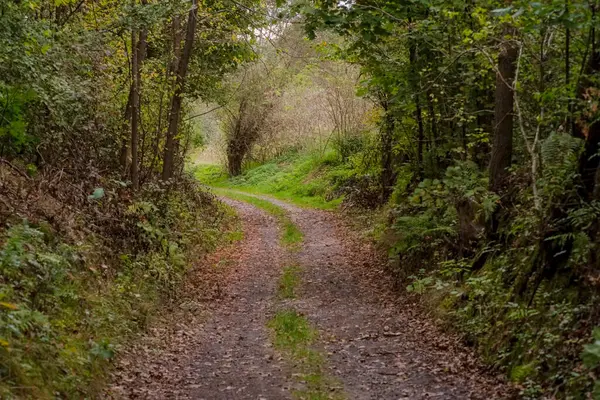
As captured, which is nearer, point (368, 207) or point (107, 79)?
point (107, 79)

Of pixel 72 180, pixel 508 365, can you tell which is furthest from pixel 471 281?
pixel 72 180

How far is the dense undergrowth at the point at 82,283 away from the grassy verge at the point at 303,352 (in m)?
2.30

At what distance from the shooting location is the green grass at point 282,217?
1838cm

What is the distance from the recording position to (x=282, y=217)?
23109mm

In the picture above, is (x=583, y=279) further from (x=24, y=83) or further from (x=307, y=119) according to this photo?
(x=307, y=119)

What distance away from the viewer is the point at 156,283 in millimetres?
11438

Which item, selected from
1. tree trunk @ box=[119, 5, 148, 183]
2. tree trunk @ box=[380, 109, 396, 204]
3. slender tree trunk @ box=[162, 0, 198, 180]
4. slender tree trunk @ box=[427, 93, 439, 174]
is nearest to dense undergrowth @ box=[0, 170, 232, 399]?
slender tree trunk @ box=[162, 0, 198, 180]

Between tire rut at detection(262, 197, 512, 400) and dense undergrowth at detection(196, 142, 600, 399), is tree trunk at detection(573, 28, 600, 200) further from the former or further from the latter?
tire rut at detection(262, 197, 512, 400)

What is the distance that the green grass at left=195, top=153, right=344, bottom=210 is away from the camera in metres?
27.0

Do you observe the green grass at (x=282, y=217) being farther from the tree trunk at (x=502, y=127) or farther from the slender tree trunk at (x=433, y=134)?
the tree trunk at (x=502, y=127)

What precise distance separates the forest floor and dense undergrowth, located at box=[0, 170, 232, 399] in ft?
1.55

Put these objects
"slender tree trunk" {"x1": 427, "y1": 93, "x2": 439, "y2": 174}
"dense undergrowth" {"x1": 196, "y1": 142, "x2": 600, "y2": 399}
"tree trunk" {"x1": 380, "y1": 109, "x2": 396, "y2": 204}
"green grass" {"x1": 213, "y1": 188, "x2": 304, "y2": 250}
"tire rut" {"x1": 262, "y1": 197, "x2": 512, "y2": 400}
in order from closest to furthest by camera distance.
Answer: "dense undergrowth" {"x1": 196, "y1": 142, "x2": 600, "y2": 399} → "tire rut" {"x1": 262, "y1": 197, "x2": 512, "y2": 400} → "slender tree trunk" {"x1": 427, "y1": 93, "x2": 439, "y2": 174} → "green grass" {"x1": 213, "y1": 188, "x2": 304, "y2": 250} → "tree trunk" {"x1": 380, "y1": 109, "x2": 396, "y2": 204}

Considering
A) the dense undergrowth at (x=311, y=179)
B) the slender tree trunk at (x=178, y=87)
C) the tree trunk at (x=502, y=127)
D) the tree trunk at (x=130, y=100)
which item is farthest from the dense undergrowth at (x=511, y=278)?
the dense undergrowth at (x=311, y=179)

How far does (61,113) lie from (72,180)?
1.42 metres
